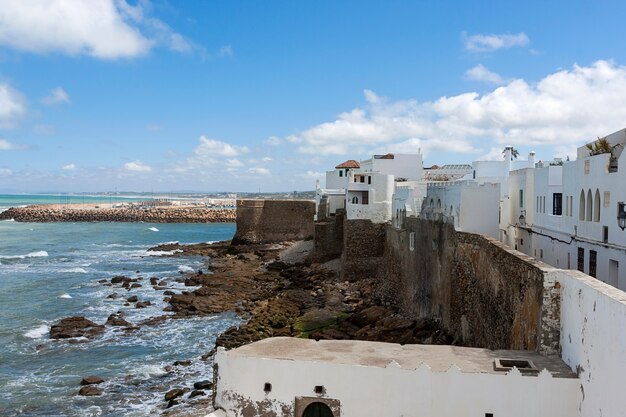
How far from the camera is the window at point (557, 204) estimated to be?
53.6ft

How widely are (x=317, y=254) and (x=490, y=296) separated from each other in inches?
840

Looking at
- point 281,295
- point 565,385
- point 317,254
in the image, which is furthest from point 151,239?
point 565,385

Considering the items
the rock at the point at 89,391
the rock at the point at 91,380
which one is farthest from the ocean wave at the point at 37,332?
the rock at the point at 89,391

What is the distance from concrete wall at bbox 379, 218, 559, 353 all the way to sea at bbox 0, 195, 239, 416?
7.27 meters

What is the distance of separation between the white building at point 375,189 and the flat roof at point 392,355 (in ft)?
49.4

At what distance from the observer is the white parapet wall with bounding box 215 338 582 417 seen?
340 inches

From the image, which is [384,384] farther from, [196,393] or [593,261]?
[196,393]

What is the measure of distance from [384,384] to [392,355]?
34.0 inches

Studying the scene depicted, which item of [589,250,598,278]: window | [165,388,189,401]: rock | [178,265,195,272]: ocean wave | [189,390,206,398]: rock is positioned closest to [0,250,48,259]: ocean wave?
[178,265,195,272]: ocean wave

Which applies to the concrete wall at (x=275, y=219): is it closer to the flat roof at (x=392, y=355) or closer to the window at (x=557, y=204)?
the window at (x=557, y=204)

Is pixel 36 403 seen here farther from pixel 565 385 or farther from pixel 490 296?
pixel 565 385

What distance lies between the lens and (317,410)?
373 inches

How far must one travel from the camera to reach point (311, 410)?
31.1 ft

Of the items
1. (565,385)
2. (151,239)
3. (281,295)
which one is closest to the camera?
(565,385)
